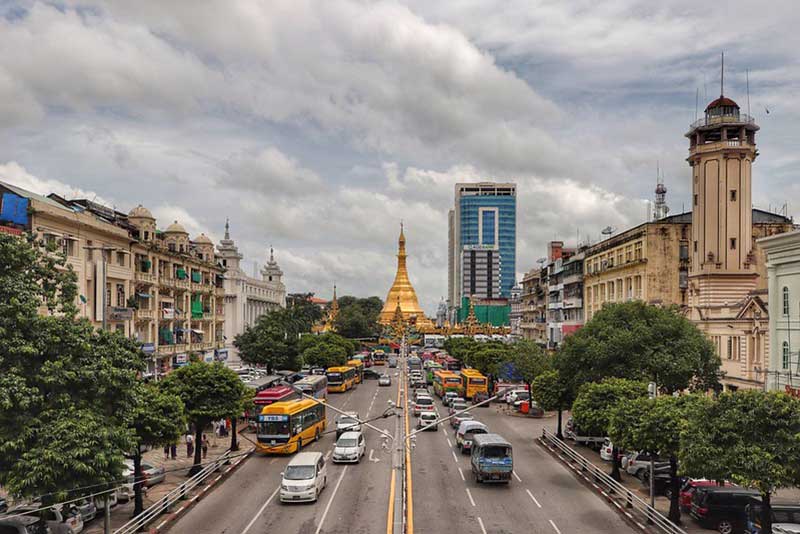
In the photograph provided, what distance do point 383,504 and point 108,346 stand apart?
491 inches

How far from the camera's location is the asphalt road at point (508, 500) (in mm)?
26906

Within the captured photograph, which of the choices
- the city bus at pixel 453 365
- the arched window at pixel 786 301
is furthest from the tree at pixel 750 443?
the city bus at pixel 453 365

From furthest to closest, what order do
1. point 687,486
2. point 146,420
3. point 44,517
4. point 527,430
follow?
point 527,430, point 687,486, point 146,420, point 44,517

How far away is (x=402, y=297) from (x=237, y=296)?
5999 centimetres

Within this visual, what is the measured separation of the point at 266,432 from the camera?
39.8 meters

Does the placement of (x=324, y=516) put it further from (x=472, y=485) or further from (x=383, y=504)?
(x=472, y=485)

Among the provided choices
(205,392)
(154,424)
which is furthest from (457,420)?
(154,424)

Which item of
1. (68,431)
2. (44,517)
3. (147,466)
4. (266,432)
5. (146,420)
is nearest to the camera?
(68,431)

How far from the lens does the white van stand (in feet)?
97.8

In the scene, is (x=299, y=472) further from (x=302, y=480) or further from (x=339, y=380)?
(x=339, y=380)

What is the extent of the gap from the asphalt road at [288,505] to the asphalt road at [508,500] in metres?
1.80

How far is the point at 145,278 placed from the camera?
58.6m

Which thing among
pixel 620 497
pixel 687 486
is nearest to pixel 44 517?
pixel 620 497

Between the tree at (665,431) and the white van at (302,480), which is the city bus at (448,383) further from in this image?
the tree at (665,431)
